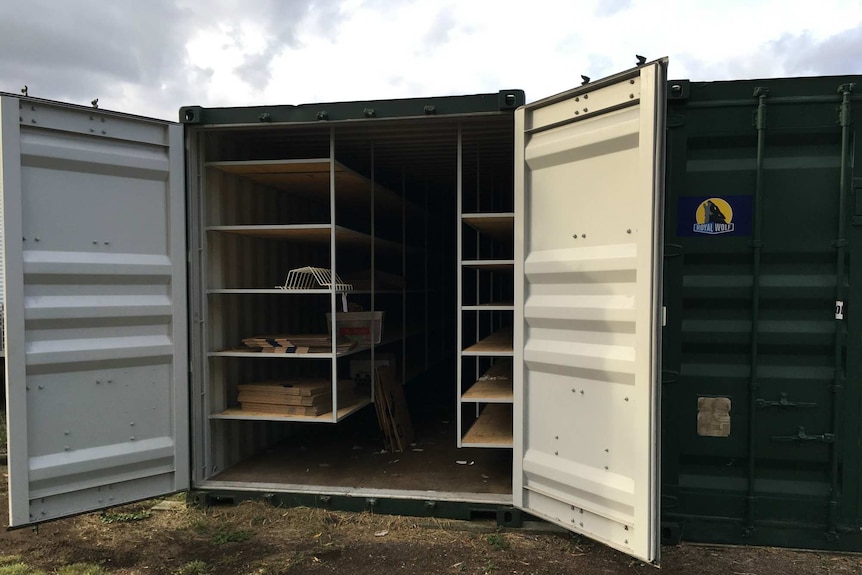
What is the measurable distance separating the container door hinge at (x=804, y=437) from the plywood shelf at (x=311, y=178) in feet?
11.3

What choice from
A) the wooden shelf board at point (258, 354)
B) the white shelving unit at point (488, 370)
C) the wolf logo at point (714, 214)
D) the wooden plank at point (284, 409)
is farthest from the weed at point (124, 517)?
the wolf logo at point (714, 214)

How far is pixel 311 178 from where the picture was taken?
4.51m

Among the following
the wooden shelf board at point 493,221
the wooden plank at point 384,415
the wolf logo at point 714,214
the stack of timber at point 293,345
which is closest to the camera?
the wolf logo at point 714,214

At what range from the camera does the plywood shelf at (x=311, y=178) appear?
13.2ft

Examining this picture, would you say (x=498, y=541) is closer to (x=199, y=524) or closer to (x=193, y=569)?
(x=193, y=569)

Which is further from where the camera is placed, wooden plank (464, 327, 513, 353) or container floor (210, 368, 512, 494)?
container floor (210, 368, 512, 494)

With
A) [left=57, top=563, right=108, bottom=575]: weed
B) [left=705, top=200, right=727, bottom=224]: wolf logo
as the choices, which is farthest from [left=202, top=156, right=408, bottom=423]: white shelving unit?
[left=705, top=200, right=727, bottom=224]: wolf logo

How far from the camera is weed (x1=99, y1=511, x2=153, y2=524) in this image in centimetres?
396

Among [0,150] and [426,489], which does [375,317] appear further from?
[0,150]

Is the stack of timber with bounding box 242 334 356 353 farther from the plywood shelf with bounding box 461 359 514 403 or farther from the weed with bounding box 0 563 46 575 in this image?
the weed with bounding box 0 563 46 575

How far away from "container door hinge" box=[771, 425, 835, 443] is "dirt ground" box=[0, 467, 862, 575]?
0.72 meters

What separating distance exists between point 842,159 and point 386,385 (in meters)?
3.84

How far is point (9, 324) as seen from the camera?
3.10 m

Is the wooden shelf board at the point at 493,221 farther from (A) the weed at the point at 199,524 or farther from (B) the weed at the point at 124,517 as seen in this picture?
(B) the weed at the point at 124,517
